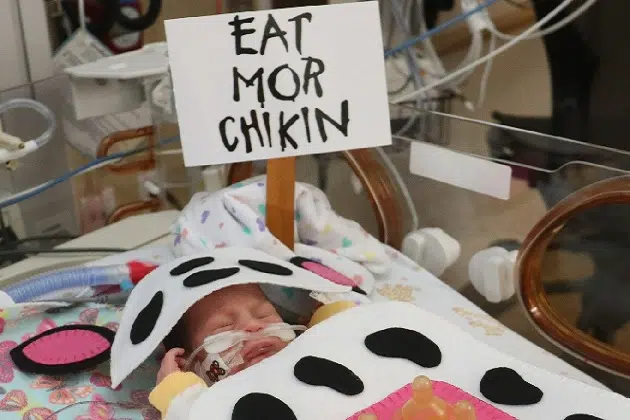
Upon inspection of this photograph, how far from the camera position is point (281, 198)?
93 cm

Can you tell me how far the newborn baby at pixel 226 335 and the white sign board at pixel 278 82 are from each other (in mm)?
169

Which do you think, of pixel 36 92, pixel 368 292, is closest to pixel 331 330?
pixel 368 292

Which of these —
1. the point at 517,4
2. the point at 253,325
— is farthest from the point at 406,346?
the point at 517,4

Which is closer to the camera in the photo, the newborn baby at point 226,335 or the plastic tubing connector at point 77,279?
the newborn baby at point 226,335

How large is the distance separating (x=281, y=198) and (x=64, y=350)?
0.33 metres

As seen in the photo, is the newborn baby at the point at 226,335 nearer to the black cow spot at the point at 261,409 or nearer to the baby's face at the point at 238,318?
the baby's face at the point at 238,318

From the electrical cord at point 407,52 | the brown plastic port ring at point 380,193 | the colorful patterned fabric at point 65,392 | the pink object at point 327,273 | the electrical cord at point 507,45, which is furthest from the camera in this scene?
the electrical cord at point 407,52

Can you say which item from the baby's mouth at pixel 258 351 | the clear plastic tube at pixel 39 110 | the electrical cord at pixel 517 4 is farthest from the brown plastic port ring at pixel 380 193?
the electrical cord at pixel 517 4

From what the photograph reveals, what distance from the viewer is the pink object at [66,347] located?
78cm

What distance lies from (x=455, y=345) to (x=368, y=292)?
9.6 inches

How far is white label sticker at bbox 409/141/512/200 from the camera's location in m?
0.97

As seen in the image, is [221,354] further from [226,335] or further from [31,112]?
[31,112]

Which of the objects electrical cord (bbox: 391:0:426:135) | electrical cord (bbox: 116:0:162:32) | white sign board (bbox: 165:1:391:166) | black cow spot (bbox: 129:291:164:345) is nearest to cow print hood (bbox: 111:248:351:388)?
black cow spot (bbox: 129:291:164:345)

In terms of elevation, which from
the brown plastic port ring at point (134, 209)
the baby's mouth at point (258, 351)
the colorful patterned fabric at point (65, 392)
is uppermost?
the brown plastic port ring at point (134, 209)
